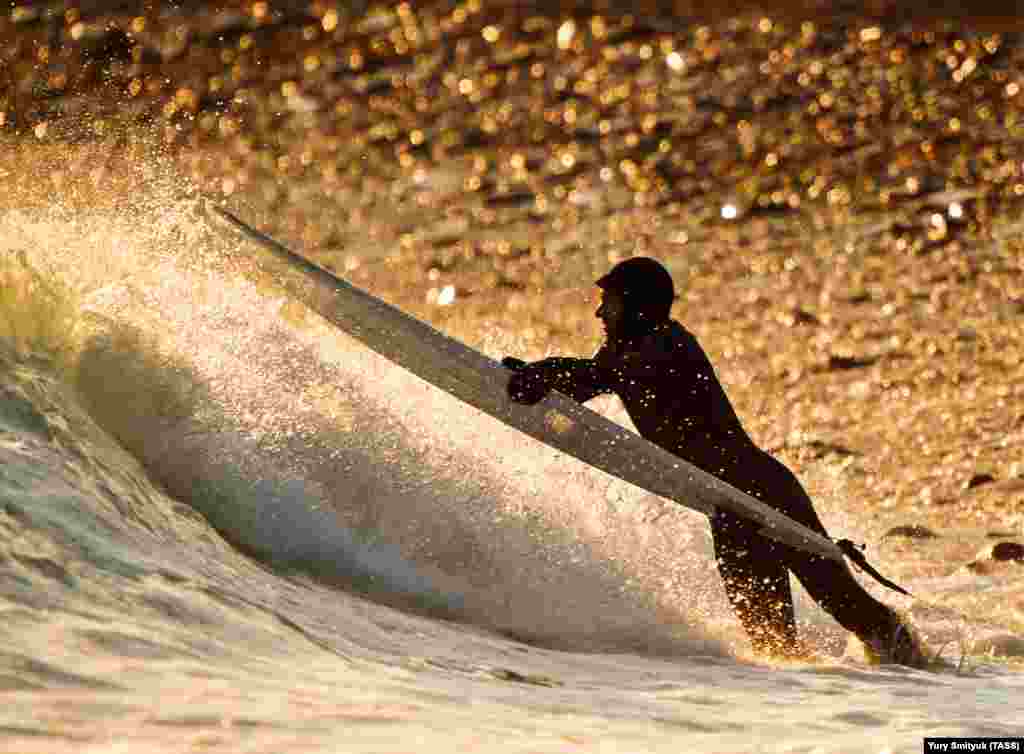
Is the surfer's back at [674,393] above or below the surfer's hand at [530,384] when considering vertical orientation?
above

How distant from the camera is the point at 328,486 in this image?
371 inches

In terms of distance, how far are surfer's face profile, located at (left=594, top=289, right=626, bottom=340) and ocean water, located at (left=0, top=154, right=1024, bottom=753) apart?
1.47m

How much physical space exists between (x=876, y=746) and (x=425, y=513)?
12.4 ft

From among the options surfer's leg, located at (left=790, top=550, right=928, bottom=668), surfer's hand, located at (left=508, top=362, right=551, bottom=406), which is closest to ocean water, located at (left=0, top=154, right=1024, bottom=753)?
surfer's leg, located at (left=790, top=550, right=928, bottom=668)

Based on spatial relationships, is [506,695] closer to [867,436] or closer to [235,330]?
[235,330]

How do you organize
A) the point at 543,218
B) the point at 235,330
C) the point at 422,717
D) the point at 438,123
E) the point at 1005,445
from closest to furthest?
the point at 422,717
the point at 235,330
the point at 1005,445
the point at 543,218
the point at 438,123

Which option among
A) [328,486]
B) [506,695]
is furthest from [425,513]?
[506,695]

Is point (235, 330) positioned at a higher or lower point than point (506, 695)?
higher

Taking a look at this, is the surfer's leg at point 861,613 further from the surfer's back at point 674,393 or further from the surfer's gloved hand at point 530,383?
the surfer's gloved hand at point 530,383

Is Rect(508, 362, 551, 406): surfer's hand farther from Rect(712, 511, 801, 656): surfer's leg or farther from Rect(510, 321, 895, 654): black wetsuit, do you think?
Rect(712, 511, 801, 656): surfer's leg

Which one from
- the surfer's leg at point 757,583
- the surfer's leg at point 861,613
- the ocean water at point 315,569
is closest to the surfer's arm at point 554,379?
the surfer's leg at point 757,583

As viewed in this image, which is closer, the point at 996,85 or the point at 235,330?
the point at 235,330

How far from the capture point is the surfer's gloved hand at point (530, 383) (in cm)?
813

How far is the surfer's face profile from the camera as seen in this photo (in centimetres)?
813
